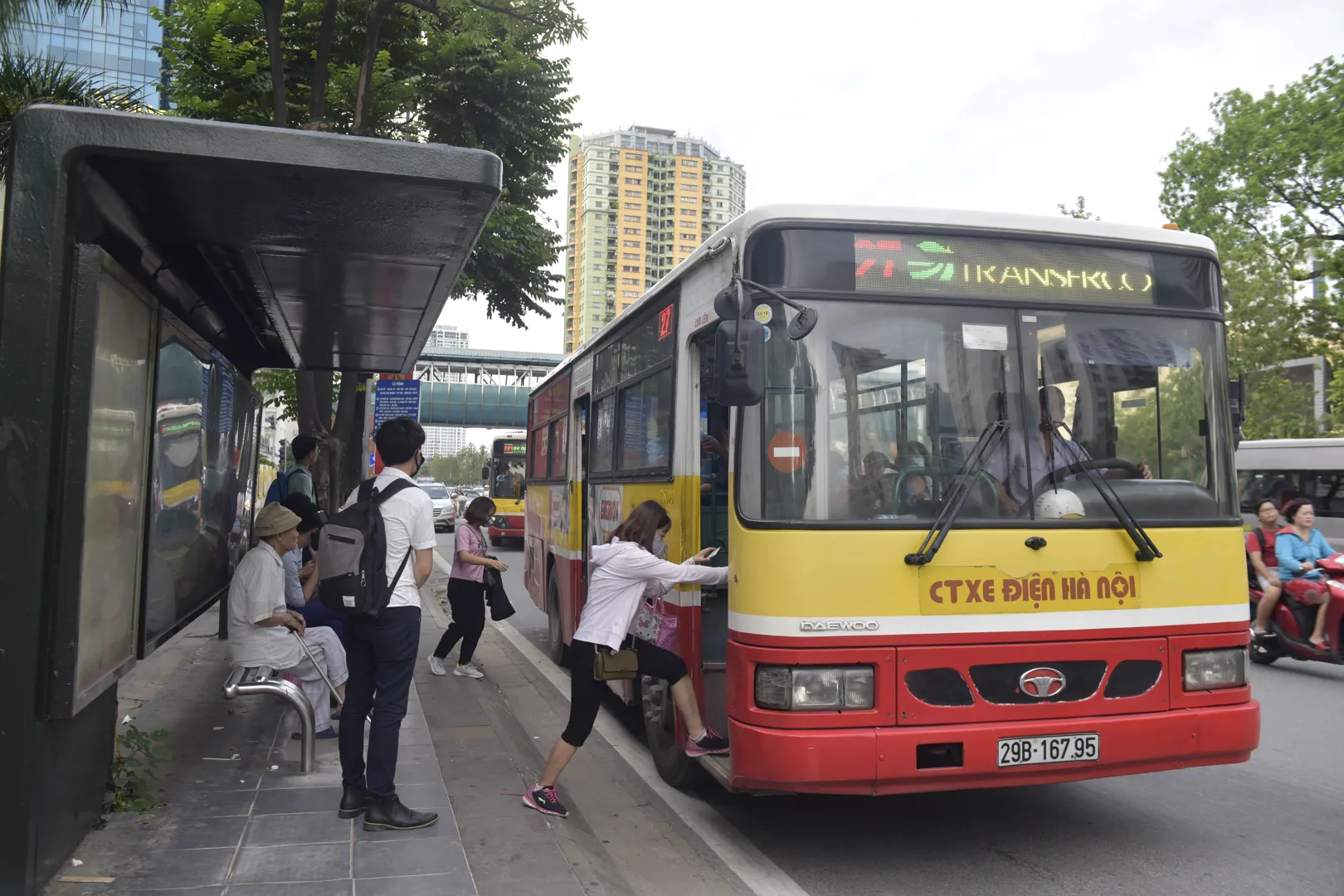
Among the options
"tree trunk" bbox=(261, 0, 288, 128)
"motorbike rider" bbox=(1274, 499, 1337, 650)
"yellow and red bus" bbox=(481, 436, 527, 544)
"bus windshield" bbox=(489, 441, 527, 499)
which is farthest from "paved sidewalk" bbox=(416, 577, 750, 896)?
"bus windshield" bbox=(489, 441, 527, 499)

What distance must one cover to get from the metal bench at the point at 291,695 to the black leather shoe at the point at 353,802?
865mm

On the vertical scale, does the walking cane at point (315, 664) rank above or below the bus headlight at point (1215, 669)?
below

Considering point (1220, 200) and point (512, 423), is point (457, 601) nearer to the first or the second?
point (1220, 200)

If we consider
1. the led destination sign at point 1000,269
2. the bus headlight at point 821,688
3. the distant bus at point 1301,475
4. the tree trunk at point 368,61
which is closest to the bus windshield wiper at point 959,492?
the bus headlight at point 821,688

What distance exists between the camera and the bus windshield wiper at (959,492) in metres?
4.66

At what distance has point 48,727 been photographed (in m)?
4.14

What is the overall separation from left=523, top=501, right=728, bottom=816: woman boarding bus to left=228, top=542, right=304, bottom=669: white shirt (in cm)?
182

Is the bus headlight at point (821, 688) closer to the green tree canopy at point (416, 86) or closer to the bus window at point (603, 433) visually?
the bus window at point (603, 433)

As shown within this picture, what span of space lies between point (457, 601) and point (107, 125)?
20.1 ft

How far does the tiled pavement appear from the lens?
4.26 meters

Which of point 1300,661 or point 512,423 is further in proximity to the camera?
point 512,423

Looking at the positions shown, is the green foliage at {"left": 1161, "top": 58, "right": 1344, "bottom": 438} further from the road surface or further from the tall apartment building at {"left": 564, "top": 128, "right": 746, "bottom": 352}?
the tall apartment building at {"left": 564, "top": 128, "right": 746, "bottom": 352}

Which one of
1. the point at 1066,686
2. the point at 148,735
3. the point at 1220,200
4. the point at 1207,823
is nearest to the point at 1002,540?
the point at 1066,686

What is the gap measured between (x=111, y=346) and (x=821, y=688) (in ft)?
10.9
